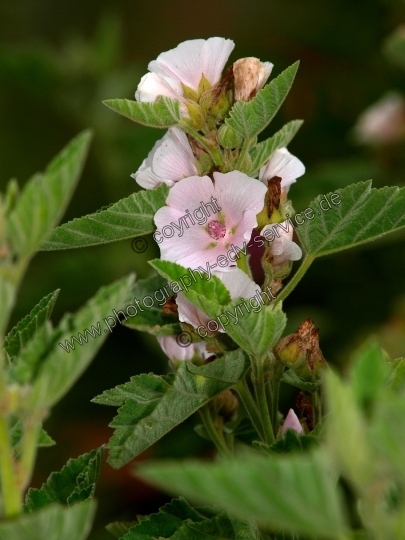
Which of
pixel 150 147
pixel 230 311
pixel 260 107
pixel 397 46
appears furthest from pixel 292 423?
pixel 150 147

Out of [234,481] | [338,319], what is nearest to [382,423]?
[234,481]

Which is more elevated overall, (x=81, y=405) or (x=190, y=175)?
(x=190, y=175)

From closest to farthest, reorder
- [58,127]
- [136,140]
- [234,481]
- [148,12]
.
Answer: [234,481] → [136,140] → [58,127] → [148,12]

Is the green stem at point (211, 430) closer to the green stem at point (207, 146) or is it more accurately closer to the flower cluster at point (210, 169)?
the flower cluster at point (210, 169)

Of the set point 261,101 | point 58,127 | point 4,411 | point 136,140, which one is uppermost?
point 58,127

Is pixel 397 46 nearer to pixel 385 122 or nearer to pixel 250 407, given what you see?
pixel 385 122

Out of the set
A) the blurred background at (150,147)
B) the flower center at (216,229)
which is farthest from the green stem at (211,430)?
the blurred background at (150,147)

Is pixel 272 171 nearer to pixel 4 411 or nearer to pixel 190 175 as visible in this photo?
pixel 190 175
